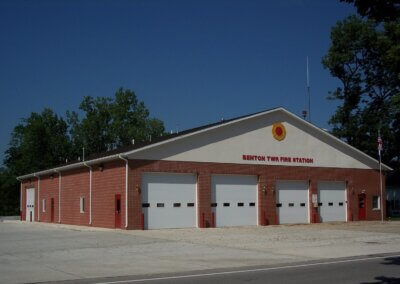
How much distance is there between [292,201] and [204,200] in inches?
289

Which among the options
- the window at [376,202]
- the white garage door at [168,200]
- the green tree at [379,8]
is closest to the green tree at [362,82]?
the window at [376,202]

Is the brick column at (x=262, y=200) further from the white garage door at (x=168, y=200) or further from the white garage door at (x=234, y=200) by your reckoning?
the white garage door at (x=168, y=200)

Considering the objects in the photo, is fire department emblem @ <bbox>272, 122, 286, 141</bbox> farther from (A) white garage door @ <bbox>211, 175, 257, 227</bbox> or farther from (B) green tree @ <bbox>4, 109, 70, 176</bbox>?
(B) green tree @ <bbox>4, 109, 70, 176</bbox>

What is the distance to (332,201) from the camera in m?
40.2

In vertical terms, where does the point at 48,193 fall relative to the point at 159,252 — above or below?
above

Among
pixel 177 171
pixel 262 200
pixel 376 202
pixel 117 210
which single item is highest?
pixel 177 171

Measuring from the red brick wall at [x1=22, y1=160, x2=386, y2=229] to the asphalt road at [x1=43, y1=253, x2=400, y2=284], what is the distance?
1679 cm

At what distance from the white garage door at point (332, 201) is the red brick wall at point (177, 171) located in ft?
1.52

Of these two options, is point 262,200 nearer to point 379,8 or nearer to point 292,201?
point 292,201

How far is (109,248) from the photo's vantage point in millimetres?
20719

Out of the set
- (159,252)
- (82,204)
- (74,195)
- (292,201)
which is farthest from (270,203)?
(159,252)

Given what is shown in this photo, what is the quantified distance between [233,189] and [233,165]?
4.75ft

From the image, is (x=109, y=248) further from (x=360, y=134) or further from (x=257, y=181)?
(x=360, y=134)

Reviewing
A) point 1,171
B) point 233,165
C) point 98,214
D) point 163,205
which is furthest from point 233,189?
point 1,171
